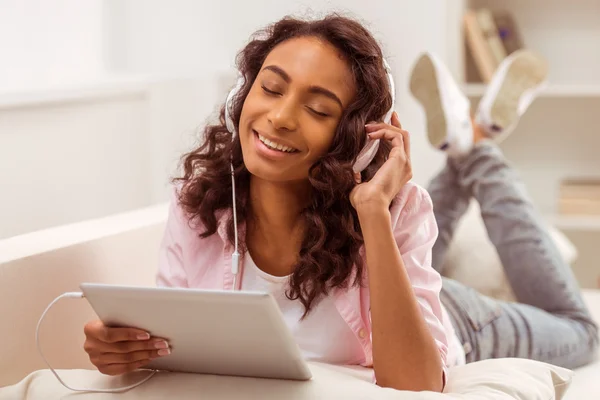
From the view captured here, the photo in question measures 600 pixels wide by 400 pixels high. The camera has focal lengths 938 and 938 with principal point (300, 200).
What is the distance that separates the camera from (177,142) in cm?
294

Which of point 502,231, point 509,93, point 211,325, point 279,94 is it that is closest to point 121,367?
point 211,325

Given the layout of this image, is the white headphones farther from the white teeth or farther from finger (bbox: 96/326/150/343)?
finger (bbox: 96/326/150/343)

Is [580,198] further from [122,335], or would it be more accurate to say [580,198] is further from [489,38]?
[122,335]

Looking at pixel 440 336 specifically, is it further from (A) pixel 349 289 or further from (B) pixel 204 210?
(B) pixel 204 210

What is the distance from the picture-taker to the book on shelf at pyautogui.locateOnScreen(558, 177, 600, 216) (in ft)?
10.2

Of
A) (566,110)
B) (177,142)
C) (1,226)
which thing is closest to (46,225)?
(1,226)

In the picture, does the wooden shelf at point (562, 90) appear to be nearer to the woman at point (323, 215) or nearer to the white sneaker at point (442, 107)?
the white sneaker at point (442, 107)

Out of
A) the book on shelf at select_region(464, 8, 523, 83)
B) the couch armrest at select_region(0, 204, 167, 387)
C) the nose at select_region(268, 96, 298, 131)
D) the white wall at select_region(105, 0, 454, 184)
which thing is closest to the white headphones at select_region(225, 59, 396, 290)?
the nose at select_region(268, 96, 298, 131)

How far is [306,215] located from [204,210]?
160 millimetres

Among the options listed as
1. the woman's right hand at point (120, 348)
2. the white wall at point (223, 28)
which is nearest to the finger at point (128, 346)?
the woman's right hand at point (120, 348)

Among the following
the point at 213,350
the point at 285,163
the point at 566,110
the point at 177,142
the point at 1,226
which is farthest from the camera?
the point at 566,110

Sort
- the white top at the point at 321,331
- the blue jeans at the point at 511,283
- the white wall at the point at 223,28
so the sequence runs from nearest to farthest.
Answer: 1. the white top at the point at 321,331
2. the blue jeans at the point at 511,283
3. the white wall at the point at 223,28

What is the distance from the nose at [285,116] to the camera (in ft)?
3.94

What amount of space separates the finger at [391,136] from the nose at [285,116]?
11 cm
